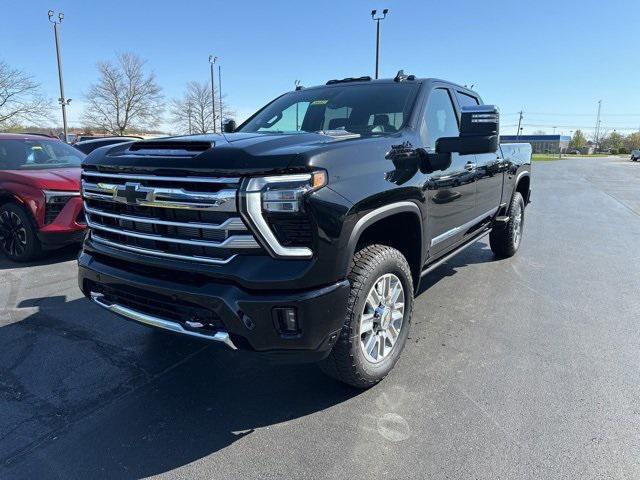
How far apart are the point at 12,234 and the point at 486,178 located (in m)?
5.74

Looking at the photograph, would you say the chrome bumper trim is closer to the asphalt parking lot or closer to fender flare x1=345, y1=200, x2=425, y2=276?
the asphalt parking lot

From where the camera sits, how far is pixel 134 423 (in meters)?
2.67

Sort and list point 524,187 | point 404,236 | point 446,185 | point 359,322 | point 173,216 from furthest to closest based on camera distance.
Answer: point 524,187 → point 446,185 → point 404,236 → point 359,322 → point 173,216

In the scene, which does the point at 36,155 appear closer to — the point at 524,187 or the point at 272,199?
the point at 272,199

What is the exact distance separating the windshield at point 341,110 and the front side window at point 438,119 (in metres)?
0.18

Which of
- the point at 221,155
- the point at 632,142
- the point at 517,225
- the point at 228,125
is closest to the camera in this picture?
the point at 221,155

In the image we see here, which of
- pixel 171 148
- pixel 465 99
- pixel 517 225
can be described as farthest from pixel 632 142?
pixel 171 148

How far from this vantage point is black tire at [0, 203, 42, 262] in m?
5.82

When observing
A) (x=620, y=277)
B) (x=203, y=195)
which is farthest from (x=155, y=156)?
(x=620, y=277)

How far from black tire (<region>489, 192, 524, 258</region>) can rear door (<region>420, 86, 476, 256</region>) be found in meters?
1.87

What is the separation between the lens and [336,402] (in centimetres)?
288

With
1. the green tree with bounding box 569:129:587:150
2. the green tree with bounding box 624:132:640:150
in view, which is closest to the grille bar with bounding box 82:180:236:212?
the green tree with bounding box 624:132:640:150

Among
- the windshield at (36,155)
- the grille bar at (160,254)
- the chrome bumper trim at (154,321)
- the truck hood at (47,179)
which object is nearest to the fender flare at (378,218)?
the grille bar at (160,254)

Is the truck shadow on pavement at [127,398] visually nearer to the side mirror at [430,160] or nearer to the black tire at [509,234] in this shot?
the side mirror at [430,160]
